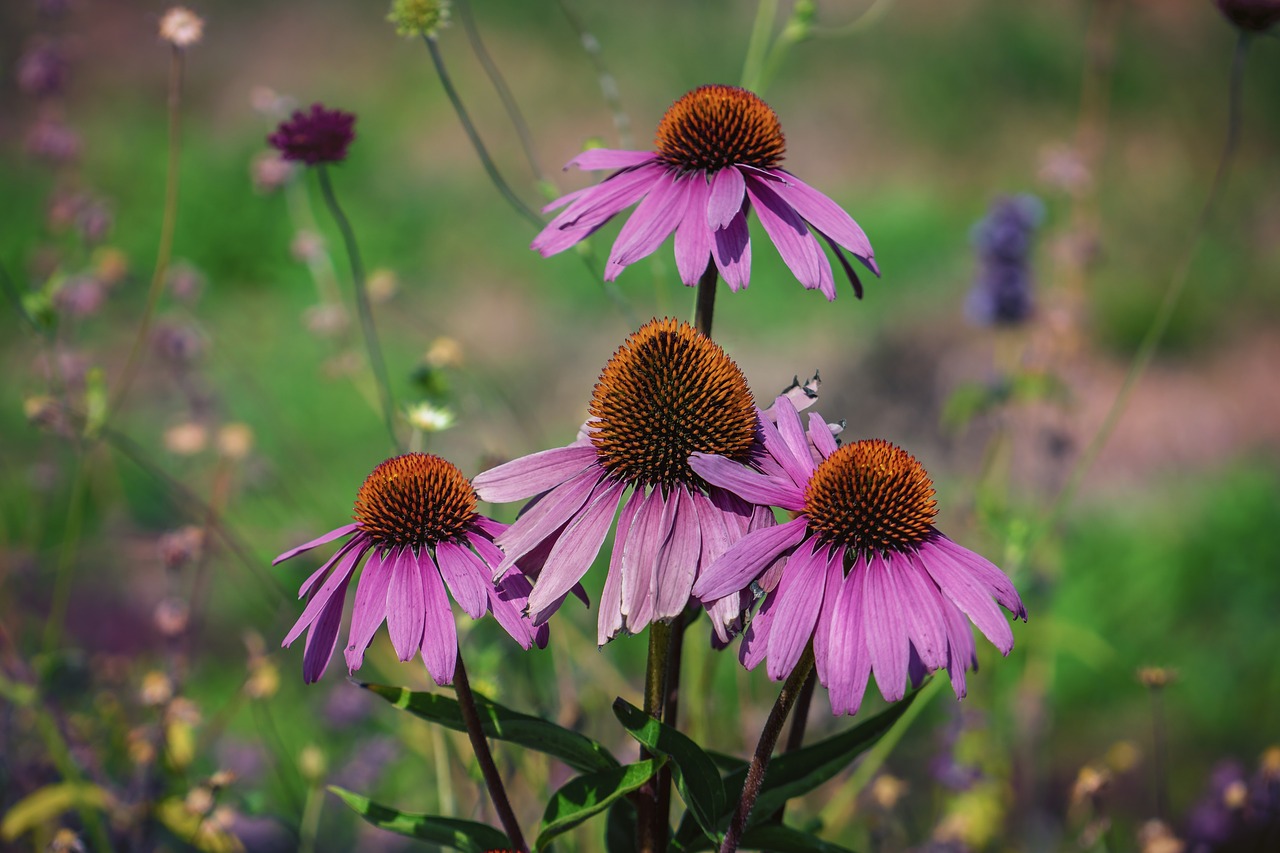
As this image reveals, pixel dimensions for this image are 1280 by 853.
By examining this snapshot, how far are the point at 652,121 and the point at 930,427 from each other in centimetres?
271

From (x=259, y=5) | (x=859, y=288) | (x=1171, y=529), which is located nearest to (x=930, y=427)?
(x=1171, y=529)

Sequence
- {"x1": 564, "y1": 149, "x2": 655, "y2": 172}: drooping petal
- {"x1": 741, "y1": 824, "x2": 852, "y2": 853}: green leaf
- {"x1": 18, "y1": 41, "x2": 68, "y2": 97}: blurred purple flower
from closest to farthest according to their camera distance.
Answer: {"x1": 741, "y1": 824, "x2": 852, "y2": 853}: green leaf < {"x1": 564, "y1": 149, "x2": 655, "y2": 172}: drooping petal < {"x1": 18, "y1": 41, "x2": 68, "y2": 97}: blurred purple flower

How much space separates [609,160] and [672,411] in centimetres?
28

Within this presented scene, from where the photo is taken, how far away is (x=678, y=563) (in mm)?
793

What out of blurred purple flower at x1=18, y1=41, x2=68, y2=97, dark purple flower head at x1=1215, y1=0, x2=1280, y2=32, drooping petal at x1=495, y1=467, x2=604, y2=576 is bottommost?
drooping petal at x1=495, y1=467, x2=604, y2=576

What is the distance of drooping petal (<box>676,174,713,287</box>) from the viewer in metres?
0.87

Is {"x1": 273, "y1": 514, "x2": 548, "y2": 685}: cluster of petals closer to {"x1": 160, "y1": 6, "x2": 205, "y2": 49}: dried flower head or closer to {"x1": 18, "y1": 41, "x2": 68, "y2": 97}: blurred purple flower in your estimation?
{"x1": 160, "y1": 6, "x2": 205, "y2": 49}: dried flower head

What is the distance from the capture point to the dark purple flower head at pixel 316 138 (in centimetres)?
110

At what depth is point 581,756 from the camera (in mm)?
866

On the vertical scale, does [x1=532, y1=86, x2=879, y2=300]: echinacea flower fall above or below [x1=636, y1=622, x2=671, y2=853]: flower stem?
above

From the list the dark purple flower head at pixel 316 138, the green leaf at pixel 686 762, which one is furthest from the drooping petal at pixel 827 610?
the dark purple flower head at pixel 316 138

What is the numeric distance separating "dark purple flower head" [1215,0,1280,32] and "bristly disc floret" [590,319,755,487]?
0.82m

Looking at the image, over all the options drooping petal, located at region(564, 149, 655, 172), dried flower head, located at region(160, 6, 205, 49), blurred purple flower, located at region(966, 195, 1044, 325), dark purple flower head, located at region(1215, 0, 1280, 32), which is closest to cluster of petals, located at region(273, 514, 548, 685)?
drooping petal, located at region(564, 149, 655, 172)

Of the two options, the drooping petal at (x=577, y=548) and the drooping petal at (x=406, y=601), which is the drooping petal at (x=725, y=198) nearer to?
the drooping petal at (x=577, y=548)
